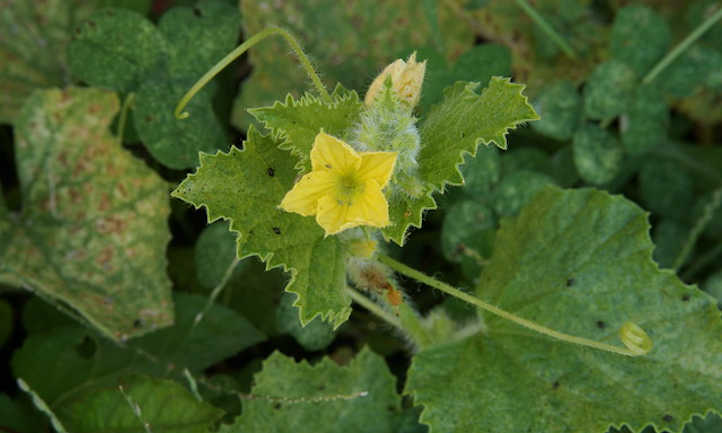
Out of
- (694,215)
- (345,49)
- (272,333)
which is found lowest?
(272,333)

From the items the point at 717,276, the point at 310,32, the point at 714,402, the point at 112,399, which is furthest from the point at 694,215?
the point at 112,399

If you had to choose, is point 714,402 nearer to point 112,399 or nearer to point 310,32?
point 112,399

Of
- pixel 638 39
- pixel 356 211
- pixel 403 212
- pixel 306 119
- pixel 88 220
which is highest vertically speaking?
pixel 306 119

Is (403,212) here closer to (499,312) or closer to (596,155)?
(499,312)

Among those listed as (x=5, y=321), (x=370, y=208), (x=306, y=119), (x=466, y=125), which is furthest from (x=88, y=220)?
(x=466, y=125)

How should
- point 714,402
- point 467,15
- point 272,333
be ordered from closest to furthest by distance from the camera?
point 714,402, point 272,333, point 467,15

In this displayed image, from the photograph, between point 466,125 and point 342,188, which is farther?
point 466,125

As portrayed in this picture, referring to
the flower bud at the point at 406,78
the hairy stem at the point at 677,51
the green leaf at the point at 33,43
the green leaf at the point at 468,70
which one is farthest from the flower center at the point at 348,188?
the green leaf at the point at 33,43
